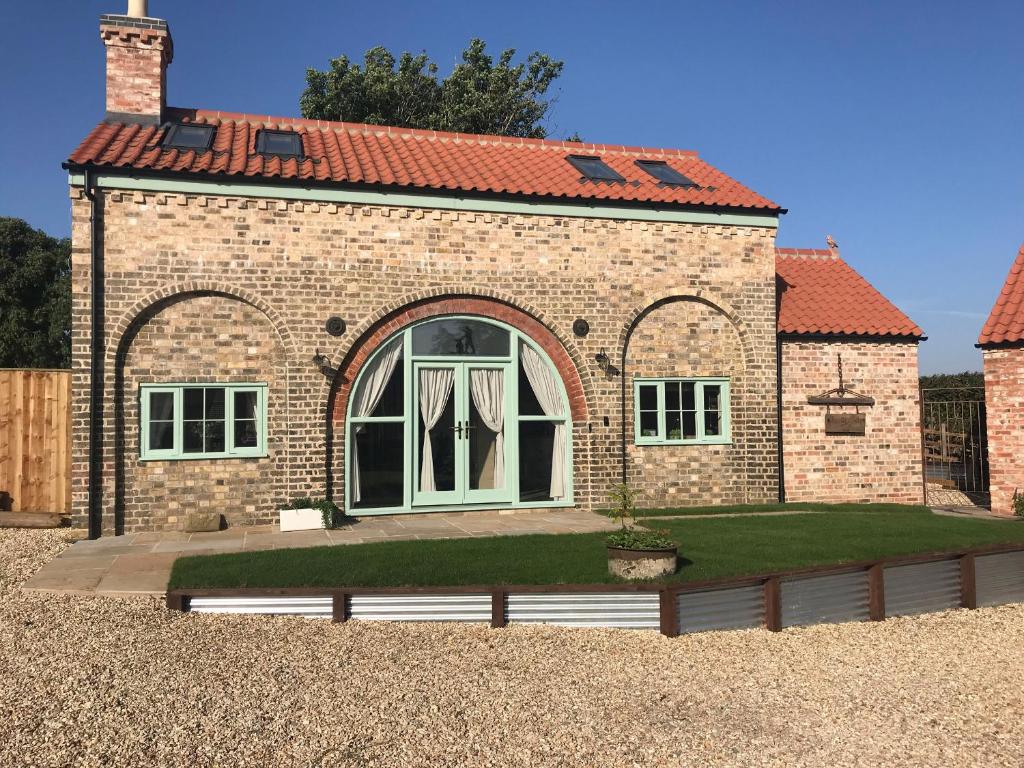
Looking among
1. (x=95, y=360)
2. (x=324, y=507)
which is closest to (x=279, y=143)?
(x=95, y=360)

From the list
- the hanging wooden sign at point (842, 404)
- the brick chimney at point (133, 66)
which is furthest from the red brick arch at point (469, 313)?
the brick chimney at point (133, 66)

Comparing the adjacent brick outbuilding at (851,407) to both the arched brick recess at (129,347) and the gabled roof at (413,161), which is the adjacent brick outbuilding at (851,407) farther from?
the arched brick recess at (129,347)

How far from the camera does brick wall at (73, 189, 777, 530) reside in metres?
10.6

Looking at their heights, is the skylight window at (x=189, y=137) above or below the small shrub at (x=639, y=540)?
above

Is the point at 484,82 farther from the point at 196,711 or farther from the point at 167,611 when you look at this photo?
the point at 196,711

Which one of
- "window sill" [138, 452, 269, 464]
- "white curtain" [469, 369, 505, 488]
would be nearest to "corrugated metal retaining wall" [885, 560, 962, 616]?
"white curtain" [469, 369, 505, 488]

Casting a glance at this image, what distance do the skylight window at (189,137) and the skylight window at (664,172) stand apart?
7.56m

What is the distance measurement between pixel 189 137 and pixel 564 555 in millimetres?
8801

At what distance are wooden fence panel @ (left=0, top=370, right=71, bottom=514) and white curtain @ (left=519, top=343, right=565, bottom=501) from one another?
707 cm

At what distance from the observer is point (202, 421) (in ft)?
35.6

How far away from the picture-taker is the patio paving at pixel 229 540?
25.1 feet

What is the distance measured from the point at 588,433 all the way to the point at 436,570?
5.18 metres

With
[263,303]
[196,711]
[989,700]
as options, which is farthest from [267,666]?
[263,303]

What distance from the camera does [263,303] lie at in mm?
11055
